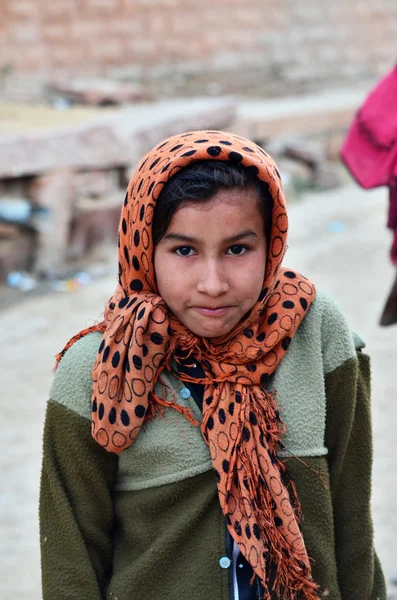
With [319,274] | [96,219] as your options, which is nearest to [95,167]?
[96,219]

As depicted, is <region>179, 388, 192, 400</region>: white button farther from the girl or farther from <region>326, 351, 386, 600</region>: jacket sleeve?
<region>326, 351, 386, 600</region>: jacket sleeve

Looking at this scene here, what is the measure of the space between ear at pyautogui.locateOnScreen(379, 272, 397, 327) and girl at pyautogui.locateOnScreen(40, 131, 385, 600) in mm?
1996

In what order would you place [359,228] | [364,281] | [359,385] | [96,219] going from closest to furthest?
[359,385], [364,281], [96,219], [359,228]

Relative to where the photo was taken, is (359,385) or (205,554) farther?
(359,385)

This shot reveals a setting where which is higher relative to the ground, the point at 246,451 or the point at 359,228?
the point at 359,228

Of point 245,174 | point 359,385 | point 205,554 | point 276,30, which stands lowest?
point 205,554

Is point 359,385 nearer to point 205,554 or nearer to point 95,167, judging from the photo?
point 205,554

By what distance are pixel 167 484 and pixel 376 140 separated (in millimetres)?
2248

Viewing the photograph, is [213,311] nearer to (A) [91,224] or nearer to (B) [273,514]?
(B) [273,514]

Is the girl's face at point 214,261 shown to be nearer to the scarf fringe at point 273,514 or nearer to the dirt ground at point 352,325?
the scarf fringe at point 273,514

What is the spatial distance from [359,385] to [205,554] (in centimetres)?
45

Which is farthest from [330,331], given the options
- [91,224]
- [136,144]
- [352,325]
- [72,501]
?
[136,144]

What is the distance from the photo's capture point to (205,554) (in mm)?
1638

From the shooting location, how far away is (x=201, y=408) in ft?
5.46
